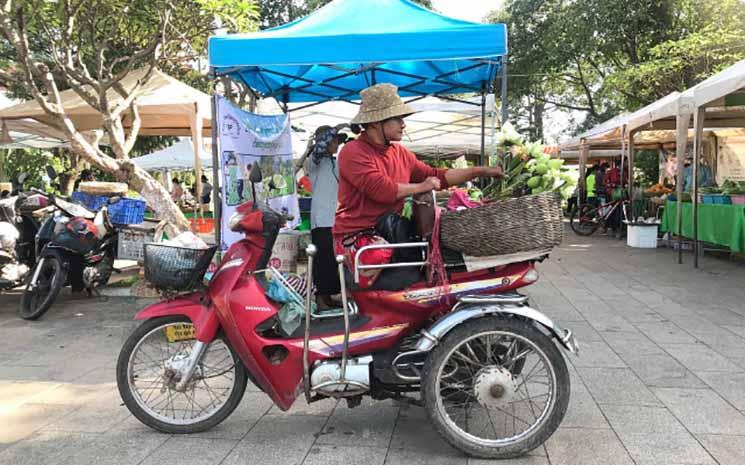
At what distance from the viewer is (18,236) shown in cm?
641

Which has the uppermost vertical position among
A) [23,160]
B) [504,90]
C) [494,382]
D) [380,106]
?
[23,160]

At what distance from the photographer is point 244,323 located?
10.2 ft

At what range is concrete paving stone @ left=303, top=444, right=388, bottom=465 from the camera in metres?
2.97

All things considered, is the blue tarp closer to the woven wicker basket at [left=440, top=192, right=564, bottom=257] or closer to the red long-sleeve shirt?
the red long-sleeve shirt

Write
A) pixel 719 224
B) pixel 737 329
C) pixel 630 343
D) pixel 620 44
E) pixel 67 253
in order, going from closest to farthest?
pixel 630 343
pixel 737 329
pixel 67 253
pixel 719 224
pixel 620 44

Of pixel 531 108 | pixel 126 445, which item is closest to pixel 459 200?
pixel 126 445

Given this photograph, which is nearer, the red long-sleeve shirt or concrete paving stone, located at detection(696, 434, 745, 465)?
concrete paving stone, located at detection(696, 434, 745, 465)

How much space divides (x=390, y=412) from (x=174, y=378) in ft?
4.04

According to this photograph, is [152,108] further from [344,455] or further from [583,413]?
[583,413]

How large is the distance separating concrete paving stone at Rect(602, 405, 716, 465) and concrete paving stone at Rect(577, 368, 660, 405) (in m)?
0.12

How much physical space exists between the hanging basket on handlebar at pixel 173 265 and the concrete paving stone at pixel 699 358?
3.41 meters

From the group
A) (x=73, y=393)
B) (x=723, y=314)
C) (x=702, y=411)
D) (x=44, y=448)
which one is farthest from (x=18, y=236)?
(x=723, y=314)

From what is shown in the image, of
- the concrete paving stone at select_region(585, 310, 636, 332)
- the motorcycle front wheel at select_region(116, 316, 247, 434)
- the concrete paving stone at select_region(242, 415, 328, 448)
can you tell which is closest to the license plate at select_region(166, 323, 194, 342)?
the motorcycle front wheel at select_region(116, 316, 247, 434)

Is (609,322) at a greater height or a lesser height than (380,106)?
lesser
